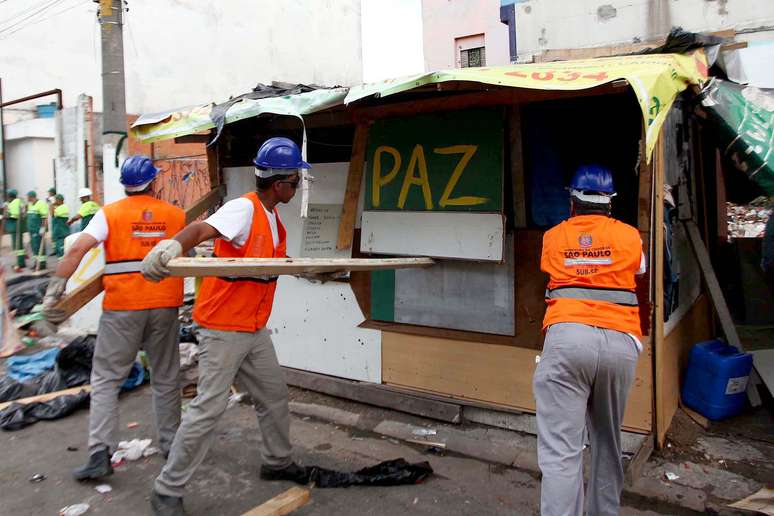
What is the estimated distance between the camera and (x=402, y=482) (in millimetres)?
3646

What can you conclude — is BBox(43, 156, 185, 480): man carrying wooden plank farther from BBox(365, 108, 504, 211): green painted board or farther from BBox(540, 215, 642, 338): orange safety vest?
BBox(540, 215, 642, 338): orange safety vest

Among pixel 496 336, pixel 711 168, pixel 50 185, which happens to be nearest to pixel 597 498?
pixel 496 336

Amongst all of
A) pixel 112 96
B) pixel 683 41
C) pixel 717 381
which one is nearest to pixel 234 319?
pixel 683 41

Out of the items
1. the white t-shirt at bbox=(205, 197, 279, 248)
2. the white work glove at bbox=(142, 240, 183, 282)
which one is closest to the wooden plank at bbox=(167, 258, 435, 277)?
the white work glove at bbox=(142, 240, 183, 282)

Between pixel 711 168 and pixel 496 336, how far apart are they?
128 inches

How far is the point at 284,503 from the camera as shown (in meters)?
3.31

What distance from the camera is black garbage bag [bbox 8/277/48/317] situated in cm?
859

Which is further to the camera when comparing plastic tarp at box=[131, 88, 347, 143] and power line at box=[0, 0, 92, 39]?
power line at box=[0, 0, 92, 39]

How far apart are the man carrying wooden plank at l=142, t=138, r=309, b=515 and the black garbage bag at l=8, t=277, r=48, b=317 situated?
21.5 feet

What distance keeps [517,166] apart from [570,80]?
131 cm

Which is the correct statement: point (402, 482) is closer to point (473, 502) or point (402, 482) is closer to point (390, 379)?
point (473, 502)

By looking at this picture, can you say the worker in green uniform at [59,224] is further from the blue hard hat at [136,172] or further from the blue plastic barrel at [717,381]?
the blue plastic barrel at [717,381]

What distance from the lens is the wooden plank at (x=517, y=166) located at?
4086 mm

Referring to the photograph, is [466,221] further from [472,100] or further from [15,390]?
[15,390]
